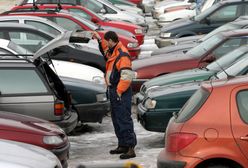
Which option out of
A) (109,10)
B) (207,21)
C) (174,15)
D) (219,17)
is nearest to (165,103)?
(207,21)

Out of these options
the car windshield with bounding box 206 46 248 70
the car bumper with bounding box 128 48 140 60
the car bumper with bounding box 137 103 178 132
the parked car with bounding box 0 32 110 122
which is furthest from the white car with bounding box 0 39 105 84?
the car bumper with bounding box 128 48 140 60

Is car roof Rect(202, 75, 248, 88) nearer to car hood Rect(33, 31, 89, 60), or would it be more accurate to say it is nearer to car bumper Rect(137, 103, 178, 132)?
car bumper Rect(137, 103, 178, 132)

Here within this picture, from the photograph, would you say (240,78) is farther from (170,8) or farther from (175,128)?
(170,8)

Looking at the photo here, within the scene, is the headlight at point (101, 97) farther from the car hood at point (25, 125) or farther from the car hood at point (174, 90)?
the car hood at point (25, 125)

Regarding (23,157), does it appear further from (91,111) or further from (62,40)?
(91,111)

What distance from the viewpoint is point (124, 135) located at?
33.9ft

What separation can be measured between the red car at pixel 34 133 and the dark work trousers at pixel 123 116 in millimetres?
1419

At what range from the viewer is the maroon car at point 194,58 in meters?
13.5

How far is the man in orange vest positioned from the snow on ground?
0.81ft

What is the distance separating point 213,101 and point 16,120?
2.58 m

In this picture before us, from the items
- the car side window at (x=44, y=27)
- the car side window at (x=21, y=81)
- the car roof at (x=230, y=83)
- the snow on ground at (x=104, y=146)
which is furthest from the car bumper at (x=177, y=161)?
the car side window at (x=44, y=27)

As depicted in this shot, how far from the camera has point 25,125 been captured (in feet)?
28.2

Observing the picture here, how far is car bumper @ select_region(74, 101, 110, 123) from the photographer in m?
11.5

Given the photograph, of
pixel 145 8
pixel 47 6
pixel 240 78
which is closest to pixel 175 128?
pixel 240 78
